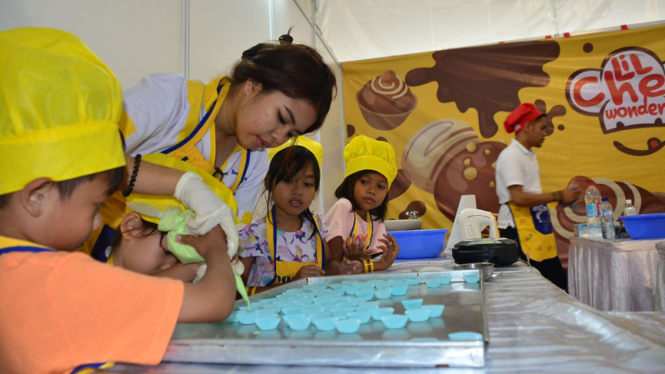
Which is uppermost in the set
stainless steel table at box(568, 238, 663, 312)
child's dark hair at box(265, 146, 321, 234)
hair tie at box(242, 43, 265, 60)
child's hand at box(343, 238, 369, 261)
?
hair tie at box(242, 43, 265, 60)

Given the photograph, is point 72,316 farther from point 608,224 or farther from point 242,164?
point 608,224

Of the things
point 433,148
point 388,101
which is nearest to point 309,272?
point 433,148

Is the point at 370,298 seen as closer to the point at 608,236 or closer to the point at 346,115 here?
the point at 608,236

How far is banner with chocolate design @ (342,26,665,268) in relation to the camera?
3.74m

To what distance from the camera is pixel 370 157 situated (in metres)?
2.17

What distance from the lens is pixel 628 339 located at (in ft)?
1.59

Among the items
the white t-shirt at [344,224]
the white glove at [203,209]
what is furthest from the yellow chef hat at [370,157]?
the white glove at [203,209]

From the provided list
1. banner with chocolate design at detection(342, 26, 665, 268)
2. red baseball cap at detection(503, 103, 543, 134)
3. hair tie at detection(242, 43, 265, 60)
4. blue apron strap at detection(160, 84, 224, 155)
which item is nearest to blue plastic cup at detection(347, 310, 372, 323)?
blue apron strap at detection(160, 84, 224, 155)

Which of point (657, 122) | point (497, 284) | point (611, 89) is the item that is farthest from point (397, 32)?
point (497, 284)

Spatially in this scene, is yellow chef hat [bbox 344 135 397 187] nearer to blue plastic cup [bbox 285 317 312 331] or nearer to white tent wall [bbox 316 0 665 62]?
blue plastic cup [bbox 285 317 312 331]

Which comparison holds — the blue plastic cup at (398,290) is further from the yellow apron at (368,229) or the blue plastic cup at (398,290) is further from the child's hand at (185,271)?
the yellow apron at (368,229)

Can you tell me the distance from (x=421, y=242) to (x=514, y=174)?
2.64 feet

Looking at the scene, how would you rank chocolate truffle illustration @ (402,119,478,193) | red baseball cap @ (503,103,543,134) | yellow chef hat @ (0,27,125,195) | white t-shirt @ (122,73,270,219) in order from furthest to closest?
chocolate truffle illustration @ (402,119,478,193) → red baseball cap @ (503,103,543,134) → white t-shirt @ (122,73,270,219) → yellow chef hat @ (0,27,125,195)

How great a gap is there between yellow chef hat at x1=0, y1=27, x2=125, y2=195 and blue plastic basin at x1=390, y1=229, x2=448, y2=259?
175cm
